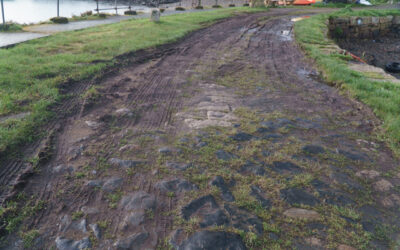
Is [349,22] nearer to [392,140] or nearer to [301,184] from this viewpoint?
[392,140]

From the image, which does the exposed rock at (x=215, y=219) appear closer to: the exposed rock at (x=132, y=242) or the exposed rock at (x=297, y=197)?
the exposed rock at (x=132, y=242)

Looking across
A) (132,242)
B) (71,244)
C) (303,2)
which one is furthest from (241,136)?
(303,2)

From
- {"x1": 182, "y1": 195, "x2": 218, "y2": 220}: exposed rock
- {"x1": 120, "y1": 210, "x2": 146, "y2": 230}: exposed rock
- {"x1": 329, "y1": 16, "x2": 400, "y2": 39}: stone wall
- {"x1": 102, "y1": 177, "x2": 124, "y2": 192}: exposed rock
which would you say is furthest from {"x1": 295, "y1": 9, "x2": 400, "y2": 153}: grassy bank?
{"x1": 329, "y1": 16, "x2": 400, "y2": 39}: stone wall

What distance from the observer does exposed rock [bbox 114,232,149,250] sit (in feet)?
9.00

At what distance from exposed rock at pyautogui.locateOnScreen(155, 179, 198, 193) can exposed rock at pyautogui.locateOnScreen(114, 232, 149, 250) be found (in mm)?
707

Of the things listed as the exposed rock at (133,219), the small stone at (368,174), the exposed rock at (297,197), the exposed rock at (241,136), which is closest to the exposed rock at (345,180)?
the small stone at (368,174)

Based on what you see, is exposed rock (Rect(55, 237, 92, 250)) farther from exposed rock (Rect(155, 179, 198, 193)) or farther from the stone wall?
the stone wall

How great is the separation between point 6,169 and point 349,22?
2114 cm

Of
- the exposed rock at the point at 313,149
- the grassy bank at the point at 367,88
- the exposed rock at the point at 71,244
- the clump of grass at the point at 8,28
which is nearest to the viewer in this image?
the exposed rock at the point at 71,244

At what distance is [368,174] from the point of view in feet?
13.5

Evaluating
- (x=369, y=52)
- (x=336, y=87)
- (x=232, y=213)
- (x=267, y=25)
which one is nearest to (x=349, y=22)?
(x=369, y=52)

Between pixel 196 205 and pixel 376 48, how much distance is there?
1856 centimetres

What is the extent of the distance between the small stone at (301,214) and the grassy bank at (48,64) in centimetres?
365

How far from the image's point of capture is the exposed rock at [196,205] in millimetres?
3160
